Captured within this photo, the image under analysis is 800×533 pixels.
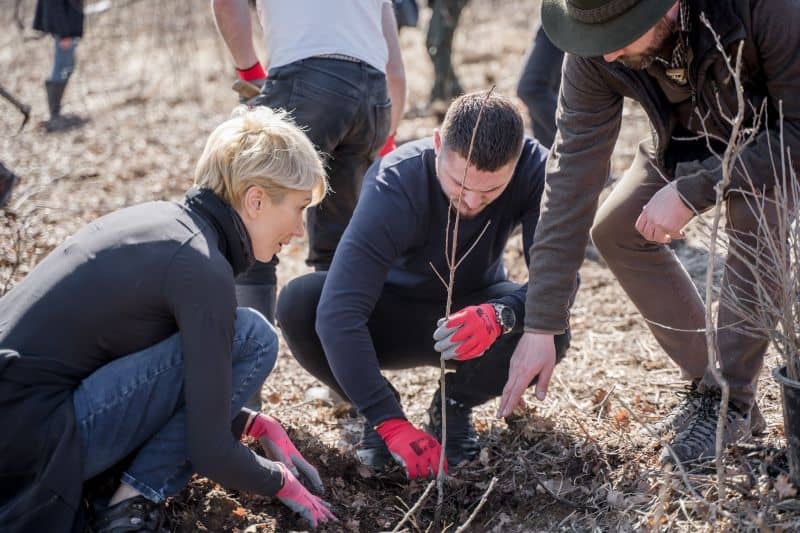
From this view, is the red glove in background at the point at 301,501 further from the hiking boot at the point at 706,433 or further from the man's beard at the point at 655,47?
the man's beard at the point at 655,47

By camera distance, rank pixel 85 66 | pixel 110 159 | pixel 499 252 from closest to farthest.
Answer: pixel 499 252 < pixel 110 159 < pixel 85 66

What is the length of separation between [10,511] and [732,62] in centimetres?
215

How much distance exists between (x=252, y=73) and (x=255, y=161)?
1474mm

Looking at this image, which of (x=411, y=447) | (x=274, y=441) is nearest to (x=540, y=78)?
(x=411, y=447)

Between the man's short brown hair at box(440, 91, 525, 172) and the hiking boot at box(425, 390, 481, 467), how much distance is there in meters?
0.90

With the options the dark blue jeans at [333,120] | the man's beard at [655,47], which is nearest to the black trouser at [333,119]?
the dark blue jeans at [333,120]

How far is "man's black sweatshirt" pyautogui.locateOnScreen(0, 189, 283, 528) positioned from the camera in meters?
2.26

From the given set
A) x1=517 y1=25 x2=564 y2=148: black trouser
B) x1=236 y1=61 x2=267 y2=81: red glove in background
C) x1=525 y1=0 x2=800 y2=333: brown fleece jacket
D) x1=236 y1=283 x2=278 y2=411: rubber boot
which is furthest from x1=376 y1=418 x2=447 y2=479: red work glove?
x1=517 y1=25 x2=564 y2=148: black trouser

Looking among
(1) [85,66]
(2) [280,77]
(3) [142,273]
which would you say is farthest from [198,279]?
(1) [85,66]

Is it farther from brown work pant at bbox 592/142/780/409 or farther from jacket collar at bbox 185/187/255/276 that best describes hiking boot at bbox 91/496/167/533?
brown work pant at bbox 592/142/780/409

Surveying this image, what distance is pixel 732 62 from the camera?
241 cm

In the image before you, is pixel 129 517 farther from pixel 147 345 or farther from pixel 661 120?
pixel 661 120

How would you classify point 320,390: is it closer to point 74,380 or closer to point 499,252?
point 499,252

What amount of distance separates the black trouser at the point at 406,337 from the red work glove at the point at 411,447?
0.41 m
